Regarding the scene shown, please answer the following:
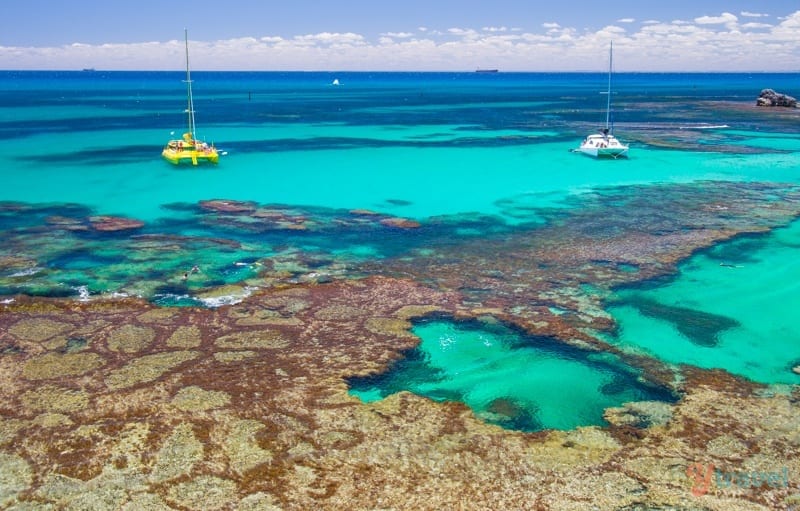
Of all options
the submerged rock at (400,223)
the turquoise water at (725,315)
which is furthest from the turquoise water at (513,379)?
the submerged rock at (400,223)

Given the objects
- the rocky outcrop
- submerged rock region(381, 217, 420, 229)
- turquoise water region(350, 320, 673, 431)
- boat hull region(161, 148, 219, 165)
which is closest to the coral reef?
turquoise water region(350, 320, 673, 431)

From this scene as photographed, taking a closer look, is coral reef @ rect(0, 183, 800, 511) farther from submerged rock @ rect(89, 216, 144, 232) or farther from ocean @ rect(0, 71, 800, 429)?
submerged rock @ rect(89, 216, 144, 232)

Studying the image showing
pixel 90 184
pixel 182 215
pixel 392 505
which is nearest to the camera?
pixel 392 505

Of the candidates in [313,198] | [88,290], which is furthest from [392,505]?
[313,198]

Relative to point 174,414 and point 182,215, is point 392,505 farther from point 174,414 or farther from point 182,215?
point 182,215

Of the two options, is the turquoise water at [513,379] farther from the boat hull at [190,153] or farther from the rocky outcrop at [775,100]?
the rocky outcrop at [775,100]

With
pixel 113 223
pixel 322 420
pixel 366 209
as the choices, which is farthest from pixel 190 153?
pixel 322 420
